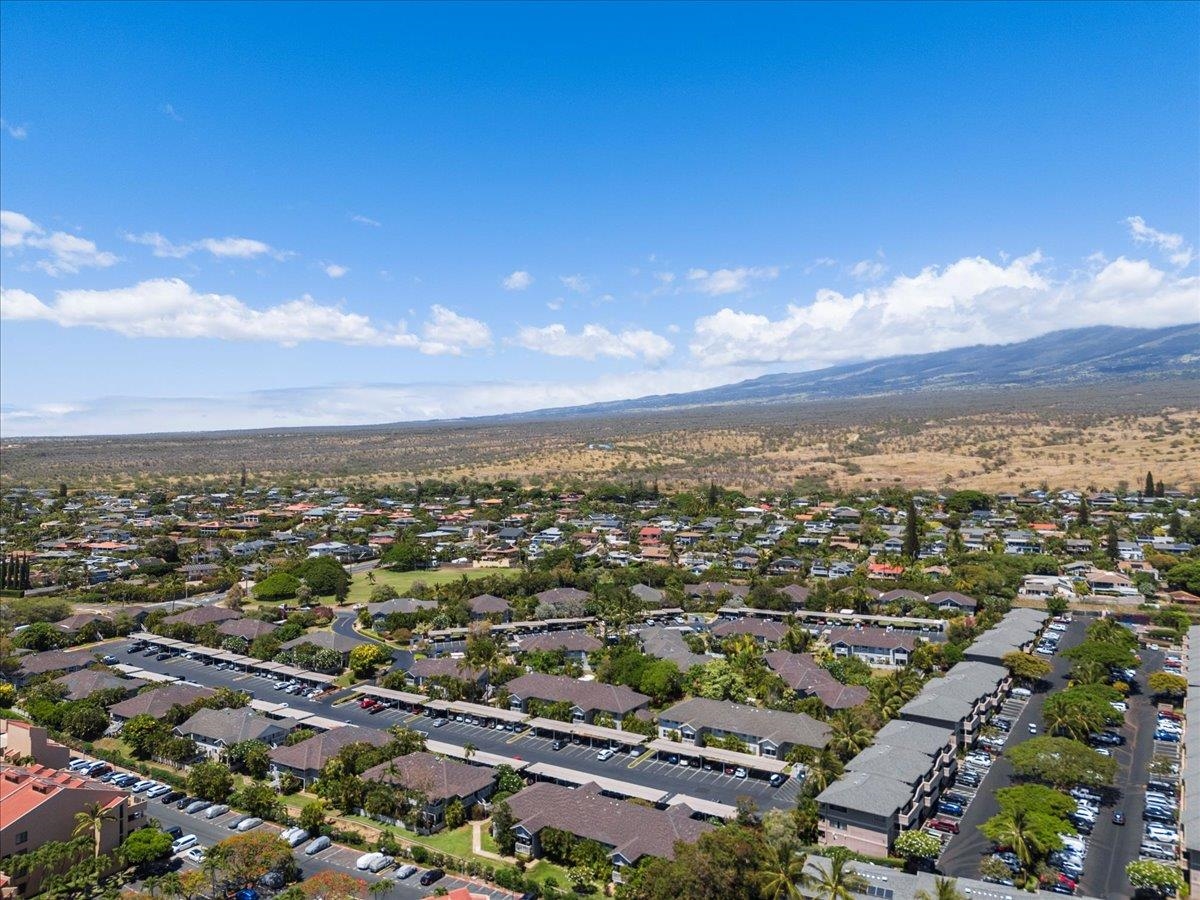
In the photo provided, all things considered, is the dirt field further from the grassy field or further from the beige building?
the beige building

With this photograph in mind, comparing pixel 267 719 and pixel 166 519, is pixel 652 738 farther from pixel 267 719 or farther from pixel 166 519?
pixel 166 519

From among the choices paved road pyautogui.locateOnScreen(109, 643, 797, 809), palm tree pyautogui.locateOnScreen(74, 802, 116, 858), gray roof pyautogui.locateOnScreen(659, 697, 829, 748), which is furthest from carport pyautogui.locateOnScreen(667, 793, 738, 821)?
Answer: palm tree pyautogui.locateOnScreen(74, 802, 116, 858)

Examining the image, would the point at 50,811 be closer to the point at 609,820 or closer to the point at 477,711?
the point at 477,711

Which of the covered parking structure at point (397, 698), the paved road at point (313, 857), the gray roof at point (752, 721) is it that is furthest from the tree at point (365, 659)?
the gray roof at point (752, 721)

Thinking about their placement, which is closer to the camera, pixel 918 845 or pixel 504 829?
pixel 918 845

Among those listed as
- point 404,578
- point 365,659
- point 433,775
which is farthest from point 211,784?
point 404,578

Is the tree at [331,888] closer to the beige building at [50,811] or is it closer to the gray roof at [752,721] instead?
the beige building at [50,811]
